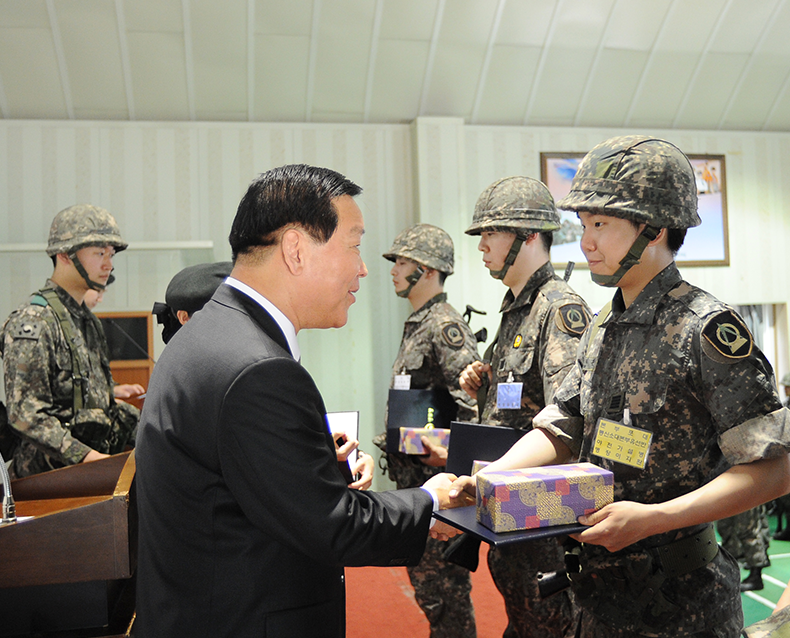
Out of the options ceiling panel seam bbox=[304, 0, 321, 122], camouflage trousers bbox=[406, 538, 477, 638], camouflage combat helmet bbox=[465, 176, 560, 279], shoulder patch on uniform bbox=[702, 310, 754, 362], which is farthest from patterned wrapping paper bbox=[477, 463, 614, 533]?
ceiling panel seam bbox=[304, 0, 321, 122]

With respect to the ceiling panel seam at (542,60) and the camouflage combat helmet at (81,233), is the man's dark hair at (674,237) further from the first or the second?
the ceiling panel seam at (542,60)

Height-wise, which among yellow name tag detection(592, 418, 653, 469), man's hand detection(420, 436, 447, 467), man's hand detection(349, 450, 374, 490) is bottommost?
man's hand detection(420, 436, 447, 467)

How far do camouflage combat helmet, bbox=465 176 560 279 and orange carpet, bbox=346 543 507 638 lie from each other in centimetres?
199

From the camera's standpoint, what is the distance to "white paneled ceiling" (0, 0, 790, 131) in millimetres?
5258

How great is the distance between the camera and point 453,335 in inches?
143

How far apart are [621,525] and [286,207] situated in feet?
3.34

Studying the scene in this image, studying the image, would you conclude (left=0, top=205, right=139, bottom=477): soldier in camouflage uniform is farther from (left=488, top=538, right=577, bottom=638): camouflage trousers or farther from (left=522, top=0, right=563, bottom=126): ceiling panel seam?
(left=522, top=0, right=563, bottom=126): ceiling panel seam

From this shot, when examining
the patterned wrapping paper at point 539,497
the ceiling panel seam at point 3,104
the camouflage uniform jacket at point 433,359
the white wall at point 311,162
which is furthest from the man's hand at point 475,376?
the ceiling panel seam at point 3,104

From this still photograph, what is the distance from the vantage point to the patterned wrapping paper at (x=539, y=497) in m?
1.54

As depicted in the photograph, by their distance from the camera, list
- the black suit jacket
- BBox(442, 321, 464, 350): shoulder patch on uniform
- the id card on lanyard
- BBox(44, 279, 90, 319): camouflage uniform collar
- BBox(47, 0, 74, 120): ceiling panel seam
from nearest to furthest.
Result: the black suit jacket
the id card on lanyard
BBox(44, 279, 90, 319): camouflage uniform collar
BBox(442, 321, 464, 350): shoulder patch on uniform
BBox(47, 0, 74, 120): ceiling panel seam

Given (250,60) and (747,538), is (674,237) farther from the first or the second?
(250,60)

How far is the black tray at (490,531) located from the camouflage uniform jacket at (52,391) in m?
2.14

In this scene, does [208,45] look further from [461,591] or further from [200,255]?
[461,591]

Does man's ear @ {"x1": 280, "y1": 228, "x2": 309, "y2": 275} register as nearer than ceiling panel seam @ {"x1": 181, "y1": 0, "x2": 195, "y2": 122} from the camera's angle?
Yes
